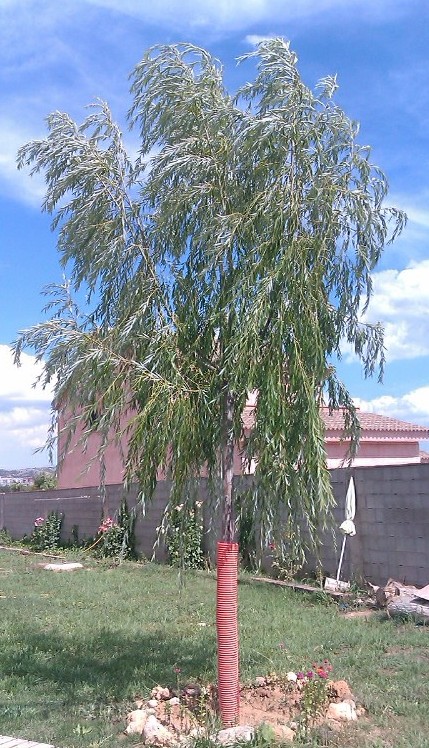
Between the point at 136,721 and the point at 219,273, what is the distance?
3461 millimetres

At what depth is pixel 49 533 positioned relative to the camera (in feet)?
75.2

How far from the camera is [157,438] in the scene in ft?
18.0

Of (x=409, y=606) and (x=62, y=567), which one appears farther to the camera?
(x=62, y=567)

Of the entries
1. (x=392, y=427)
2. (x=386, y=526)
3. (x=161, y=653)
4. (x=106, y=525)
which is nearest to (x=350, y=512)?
(x=386, y=526)

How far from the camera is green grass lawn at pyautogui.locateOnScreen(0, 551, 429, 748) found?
6.16 metres

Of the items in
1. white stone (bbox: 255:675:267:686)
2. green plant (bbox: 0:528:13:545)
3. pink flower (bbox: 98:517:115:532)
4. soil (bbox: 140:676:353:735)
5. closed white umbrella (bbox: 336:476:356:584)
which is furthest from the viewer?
green plant (bbox: 0:528:13:545)

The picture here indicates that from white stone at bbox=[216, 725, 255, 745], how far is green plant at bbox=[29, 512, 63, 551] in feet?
57.0

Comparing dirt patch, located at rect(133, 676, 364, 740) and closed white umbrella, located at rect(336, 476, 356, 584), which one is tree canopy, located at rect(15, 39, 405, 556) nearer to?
dirt patch, located at rect(133, 676, 364, 740)

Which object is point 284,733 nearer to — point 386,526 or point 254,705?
point 254,705

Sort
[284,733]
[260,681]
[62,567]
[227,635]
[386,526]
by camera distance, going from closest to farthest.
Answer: [284,733], [227,635], [260,681], [386,526], [62,567]

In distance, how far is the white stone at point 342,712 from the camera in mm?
6047

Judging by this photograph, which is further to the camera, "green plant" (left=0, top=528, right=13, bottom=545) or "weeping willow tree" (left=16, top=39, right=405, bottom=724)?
"green plant" (left=0, top=528, right=13, bottom=545)

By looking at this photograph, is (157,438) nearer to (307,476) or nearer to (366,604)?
(307,476)

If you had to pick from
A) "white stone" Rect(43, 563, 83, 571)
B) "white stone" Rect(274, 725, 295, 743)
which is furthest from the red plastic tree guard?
"white stone" Rect(43, 563, 83, 571)
